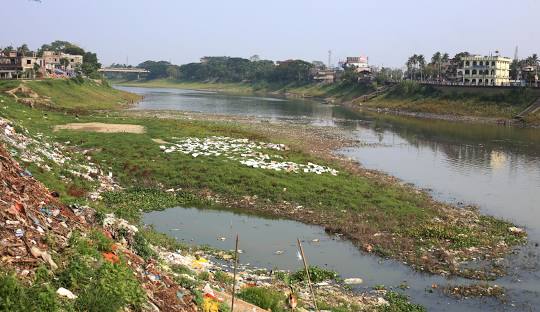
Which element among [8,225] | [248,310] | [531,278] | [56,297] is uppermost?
[8,225]

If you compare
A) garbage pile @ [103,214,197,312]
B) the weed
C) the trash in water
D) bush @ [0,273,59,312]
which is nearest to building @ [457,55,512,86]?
the weed

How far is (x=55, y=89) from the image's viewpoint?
7456cm

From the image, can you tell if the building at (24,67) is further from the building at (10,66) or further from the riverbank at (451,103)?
the riverbank at (451,103)

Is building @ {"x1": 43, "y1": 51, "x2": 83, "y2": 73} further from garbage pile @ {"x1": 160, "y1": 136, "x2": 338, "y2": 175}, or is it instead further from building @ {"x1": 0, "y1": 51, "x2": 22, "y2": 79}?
garbage pile @ {"x1": 160, "y1": 136, "x2": 338, "y2": 175}

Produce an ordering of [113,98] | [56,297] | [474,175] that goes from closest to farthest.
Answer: [56,297] < [474,175] < [113,98]

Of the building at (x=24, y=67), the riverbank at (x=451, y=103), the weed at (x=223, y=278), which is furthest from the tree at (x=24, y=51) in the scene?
the weed at (x=223, y=278)

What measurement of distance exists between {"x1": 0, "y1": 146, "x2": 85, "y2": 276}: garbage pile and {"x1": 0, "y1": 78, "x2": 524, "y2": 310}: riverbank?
5105 millimetres

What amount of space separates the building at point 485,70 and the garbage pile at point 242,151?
300ft

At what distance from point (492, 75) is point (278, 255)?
114996 mm

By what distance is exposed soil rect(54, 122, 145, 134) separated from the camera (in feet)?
133

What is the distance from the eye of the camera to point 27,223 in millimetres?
10336

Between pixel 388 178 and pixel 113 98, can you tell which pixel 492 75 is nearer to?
pixel 113 98

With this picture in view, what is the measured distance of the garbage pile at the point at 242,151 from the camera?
31172 millimetres

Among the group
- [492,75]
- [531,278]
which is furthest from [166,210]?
[492,75]
